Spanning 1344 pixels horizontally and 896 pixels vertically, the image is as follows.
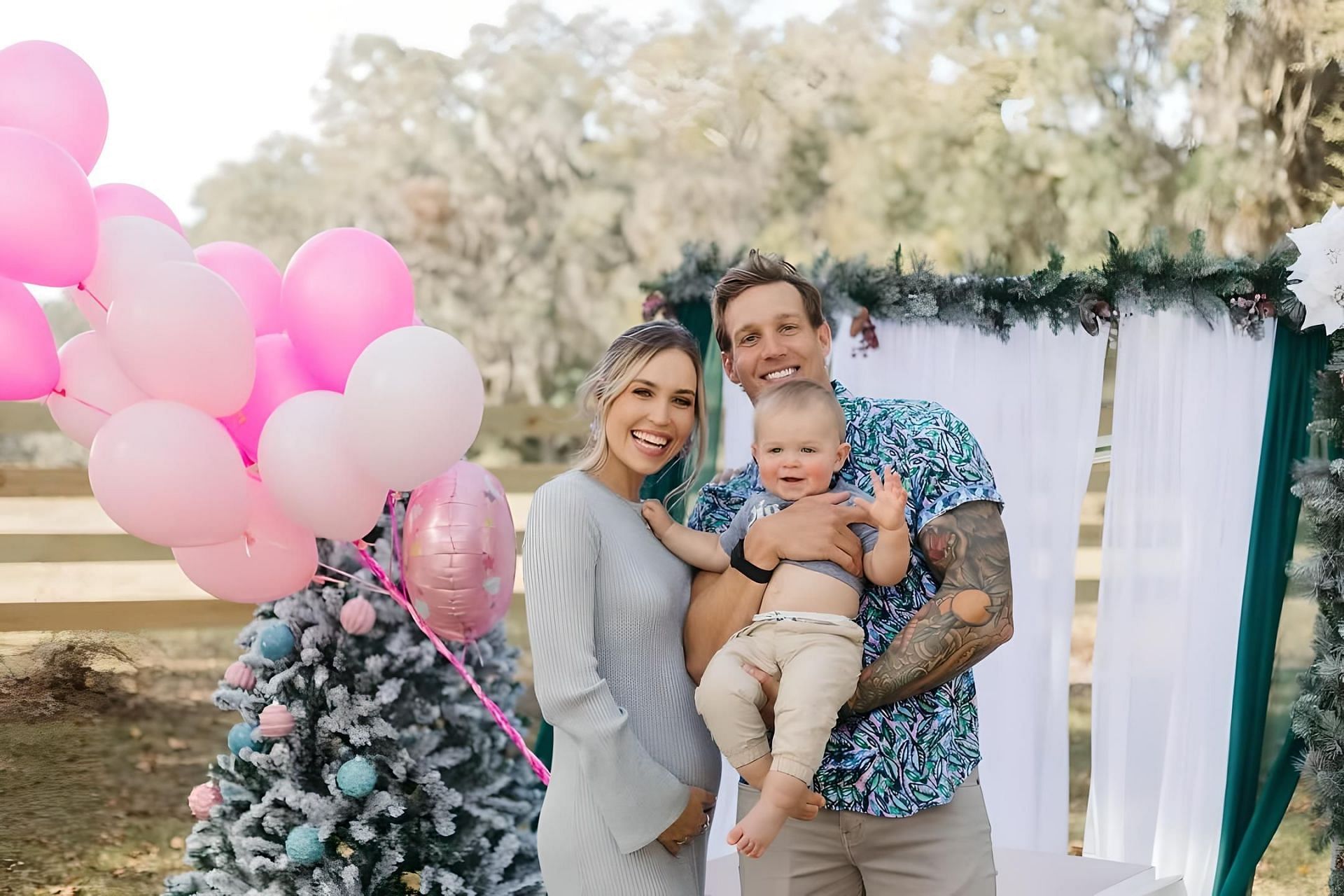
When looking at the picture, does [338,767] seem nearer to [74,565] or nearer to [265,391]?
[265,391]

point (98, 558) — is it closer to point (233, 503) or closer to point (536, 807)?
point (536, 807)

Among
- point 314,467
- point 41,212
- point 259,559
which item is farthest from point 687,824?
point 41,212

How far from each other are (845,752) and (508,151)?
846cm

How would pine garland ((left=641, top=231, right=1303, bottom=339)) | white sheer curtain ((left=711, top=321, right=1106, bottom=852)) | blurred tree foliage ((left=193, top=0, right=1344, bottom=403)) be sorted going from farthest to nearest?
blurred tree foliage ((left=193, top=0, right=1344, bottom=403)) → white sheer curtain ((left=711, top=321, right=1106, bottom=852)) → pine garland ((left=641, top=231, right=1303, bottom=339))

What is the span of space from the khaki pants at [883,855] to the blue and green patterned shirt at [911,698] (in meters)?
0.03

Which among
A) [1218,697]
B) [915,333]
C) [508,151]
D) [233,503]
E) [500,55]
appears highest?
[500,55]

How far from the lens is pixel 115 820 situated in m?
5.75

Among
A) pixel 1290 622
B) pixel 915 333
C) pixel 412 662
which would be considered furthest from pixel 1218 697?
pixel 412 662

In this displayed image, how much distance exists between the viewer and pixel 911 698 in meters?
1.85

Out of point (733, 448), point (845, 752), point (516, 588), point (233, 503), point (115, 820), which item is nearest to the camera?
point (845, 752)

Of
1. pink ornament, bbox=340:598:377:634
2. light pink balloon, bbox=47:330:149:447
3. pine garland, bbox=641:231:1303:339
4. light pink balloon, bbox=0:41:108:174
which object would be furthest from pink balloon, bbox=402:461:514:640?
light pink balloon, bbox=0:41:108:174

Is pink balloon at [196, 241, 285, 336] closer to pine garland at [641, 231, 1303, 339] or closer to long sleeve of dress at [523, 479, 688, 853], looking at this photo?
pine garland at [641, 231, 1303, 339]

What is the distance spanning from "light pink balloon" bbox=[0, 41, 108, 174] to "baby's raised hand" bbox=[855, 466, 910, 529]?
1.85 metres

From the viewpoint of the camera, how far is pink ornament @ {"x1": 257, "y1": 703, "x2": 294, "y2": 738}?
319cm
